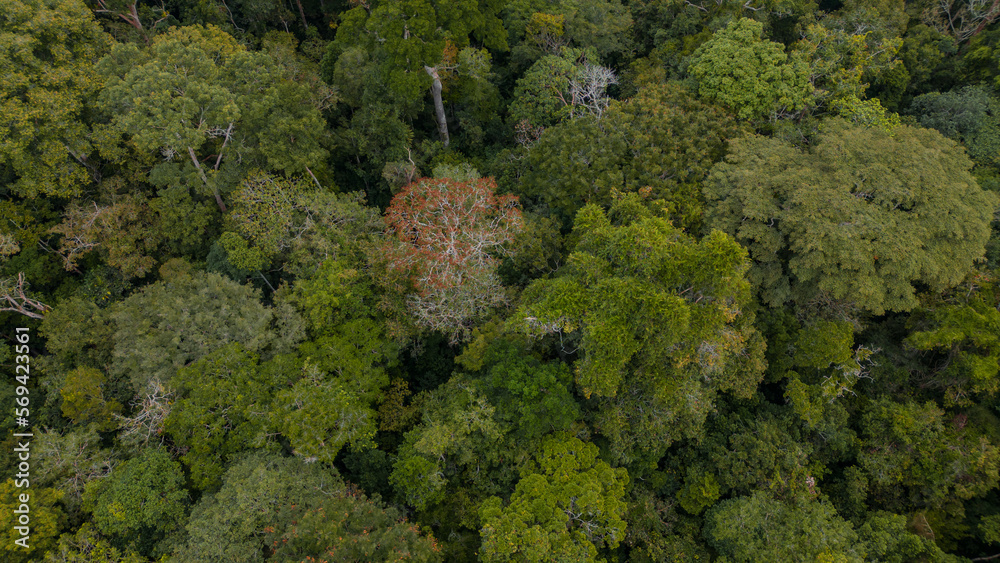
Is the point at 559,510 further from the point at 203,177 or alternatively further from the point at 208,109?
the point at 208,109

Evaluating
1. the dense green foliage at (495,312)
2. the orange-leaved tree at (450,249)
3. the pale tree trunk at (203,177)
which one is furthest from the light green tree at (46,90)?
the orange-leaved tree at (450,249)

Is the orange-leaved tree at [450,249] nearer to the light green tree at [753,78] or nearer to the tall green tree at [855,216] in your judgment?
the tall green tree at [855,216]

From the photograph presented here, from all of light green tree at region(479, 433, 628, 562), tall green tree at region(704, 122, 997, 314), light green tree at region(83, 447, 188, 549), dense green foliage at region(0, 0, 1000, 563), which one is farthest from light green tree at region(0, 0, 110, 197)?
tall green tree at region(704, 122, 997, 314)

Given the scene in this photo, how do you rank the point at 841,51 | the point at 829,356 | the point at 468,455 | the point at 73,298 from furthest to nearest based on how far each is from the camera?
1. the point at 841,51
2. the point at 73,298
3. the point at 829,356
4. the point at 468,455

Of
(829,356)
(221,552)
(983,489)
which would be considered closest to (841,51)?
(829,356)

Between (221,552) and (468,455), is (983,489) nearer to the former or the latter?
(468,455)

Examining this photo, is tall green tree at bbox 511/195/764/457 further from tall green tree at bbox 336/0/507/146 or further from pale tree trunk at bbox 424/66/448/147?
pale tree trunk at bbox 424/66/448/147
